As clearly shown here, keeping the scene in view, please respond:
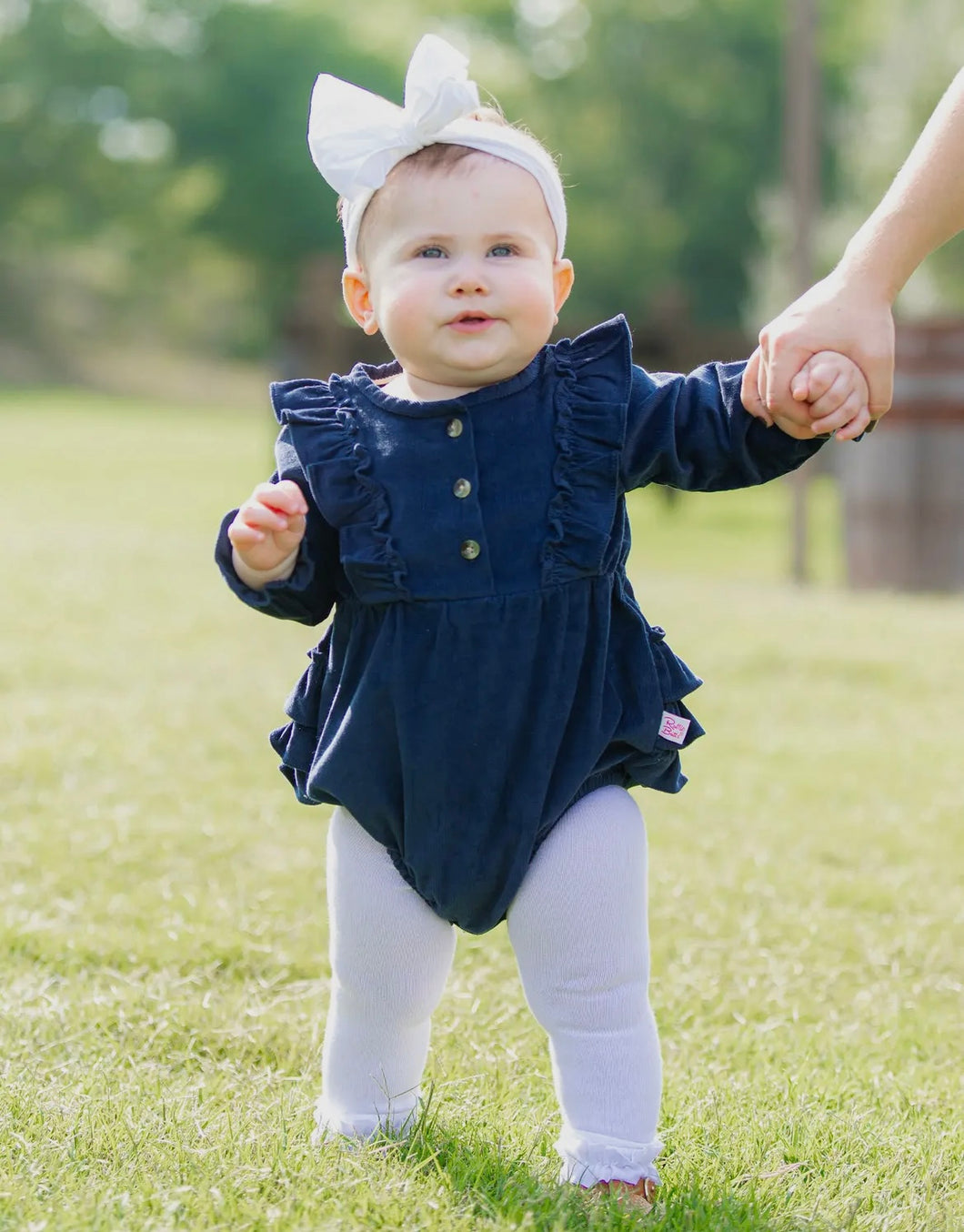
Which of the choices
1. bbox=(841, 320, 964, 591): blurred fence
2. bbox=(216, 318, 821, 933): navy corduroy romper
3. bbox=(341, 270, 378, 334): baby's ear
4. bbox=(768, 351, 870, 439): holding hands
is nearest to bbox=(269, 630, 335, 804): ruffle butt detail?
bbox=(216, 318, 821, 933): navy corduroy romper

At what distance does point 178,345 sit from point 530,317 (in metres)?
37.9

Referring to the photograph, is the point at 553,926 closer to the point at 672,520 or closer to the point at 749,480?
the point at 749,480

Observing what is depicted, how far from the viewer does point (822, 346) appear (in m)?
2.00

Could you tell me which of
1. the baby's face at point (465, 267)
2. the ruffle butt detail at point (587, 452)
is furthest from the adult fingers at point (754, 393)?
the baby's face at point (465, 267)

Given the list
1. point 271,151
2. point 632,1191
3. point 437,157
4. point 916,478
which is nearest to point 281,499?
point 437,157

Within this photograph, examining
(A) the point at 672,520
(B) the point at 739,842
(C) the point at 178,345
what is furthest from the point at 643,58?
(B) the point at 739,842

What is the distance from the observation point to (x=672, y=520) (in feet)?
50.0

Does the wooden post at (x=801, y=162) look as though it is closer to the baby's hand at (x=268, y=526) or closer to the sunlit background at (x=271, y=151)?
the baby's hand at (x=268, y=526)

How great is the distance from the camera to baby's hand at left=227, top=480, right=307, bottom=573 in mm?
1935

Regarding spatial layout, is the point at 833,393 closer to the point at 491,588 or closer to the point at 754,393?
the point at 754,393

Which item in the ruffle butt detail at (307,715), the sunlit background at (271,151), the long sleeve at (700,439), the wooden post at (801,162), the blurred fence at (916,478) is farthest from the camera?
the sunlit background at (271,151)

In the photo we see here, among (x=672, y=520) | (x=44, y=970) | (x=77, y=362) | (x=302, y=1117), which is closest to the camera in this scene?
(x=302, y=1117)

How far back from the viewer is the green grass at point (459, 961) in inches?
79.0

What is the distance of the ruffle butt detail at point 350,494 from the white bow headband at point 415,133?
255 millimetres
